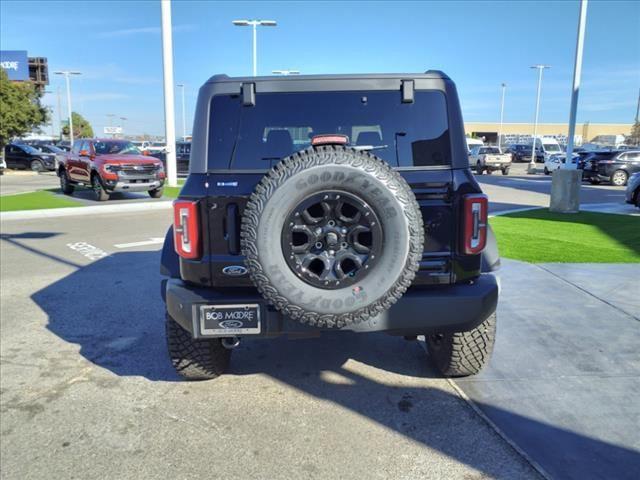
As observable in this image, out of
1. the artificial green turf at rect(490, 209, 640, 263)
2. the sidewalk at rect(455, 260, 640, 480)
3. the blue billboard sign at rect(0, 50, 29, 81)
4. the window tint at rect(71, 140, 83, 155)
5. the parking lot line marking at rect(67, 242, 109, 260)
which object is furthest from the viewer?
the blue billboard sign at rect(0, 50, 29, 81)

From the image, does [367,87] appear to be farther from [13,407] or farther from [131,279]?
[131,279]

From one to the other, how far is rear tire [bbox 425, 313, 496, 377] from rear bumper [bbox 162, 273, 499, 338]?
0.55 m

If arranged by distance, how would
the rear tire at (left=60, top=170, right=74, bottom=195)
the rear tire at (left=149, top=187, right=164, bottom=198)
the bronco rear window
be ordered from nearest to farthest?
the bronco rear window
the rear tire at (left=149, top=187, right=164, bottom=198)
the rear tire at (left=60, top=170, right=74, bottom=195)

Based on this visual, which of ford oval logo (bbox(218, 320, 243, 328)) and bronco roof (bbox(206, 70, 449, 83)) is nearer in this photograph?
ford oval logo (bbox(218, 320, 243, 328))

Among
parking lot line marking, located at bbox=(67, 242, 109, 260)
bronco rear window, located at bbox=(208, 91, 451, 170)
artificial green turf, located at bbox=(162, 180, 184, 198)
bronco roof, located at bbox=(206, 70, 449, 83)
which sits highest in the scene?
bronco roof, located at bbox=(206, 70, 449, 83)

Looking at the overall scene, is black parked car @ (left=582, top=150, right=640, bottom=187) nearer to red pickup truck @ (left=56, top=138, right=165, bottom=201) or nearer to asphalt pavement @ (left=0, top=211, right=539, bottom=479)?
red pickup truck @ (left=56, top=138, right=165, bottom=201)

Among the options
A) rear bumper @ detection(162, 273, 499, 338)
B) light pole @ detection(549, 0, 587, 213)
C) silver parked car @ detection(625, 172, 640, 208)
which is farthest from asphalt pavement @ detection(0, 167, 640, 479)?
silver parked car @ detection(625, 172, 640, 208)

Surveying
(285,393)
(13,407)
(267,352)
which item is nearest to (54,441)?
(13,407)

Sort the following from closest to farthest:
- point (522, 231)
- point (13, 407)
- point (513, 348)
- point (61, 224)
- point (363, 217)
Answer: point (363, 217)
point (13, 407)
point (513, 348)
point (522, 231)
point (61, 224)

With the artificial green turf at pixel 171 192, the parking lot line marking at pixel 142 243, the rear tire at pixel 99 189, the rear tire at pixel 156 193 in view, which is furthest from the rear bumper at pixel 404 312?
the artificial green turf at pixel 171 192

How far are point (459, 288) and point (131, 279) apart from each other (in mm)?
4802

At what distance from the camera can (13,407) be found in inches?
136

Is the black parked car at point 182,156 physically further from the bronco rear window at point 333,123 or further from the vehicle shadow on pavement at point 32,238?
the bronco rear window at point 333,123

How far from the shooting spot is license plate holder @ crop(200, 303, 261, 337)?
297cm
